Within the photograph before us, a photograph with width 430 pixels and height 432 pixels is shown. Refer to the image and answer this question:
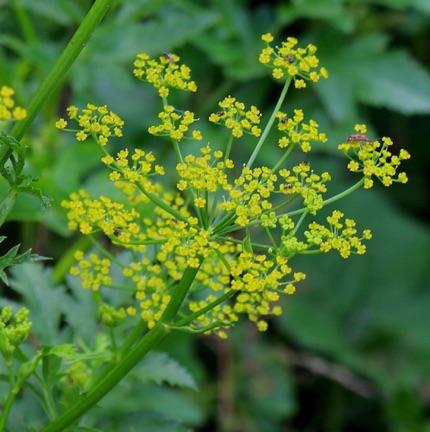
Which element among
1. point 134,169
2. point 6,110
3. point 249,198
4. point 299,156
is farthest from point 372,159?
point 299,156

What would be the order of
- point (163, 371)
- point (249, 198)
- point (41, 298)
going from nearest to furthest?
1. point (249, 198)
2. point (163, 371)
3. point (41, 298)

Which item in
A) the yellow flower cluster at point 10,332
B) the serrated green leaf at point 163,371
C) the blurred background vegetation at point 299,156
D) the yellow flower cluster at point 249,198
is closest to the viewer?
the yellow flower cluster at point 249,198

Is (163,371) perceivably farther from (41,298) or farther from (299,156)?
(299,156)

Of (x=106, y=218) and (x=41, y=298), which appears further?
(x=41, y=298)

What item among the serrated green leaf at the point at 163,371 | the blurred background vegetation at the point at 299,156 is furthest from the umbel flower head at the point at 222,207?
the blurred background vegetation at the point at 299,156

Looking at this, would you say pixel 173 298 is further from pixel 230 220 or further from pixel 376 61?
pixel 376 61

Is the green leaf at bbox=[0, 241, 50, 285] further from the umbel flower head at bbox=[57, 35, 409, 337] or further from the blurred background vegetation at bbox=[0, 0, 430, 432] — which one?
the blurred background vegetation at bbox=[0, 0, 430, 432]

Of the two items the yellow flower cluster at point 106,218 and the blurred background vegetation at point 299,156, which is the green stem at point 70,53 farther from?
the blurred background vegetation at point 299,156
